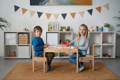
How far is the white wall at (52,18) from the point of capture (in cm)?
547

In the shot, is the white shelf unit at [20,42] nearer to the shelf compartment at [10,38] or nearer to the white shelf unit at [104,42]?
the shelf compartment at [10,38]

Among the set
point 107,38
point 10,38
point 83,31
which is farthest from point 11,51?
point 107,38

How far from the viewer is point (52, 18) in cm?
554

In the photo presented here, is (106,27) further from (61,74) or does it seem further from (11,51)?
(11,51)

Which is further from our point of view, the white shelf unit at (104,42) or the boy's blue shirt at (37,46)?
the white shelf unit at (104,42)

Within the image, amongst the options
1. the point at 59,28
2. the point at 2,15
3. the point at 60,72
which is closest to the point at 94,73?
the point at 60,72

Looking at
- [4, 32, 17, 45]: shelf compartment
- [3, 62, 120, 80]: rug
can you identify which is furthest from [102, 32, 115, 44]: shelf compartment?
[4, 32, 17, 45]: shelf compartment

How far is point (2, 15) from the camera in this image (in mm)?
5484

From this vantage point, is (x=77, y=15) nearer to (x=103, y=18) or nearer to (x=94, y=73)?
(x=103, y=18)

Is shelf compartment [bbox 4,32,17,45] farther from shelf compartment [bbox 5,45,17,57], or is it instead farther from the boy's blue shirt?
the boy's blue shirt

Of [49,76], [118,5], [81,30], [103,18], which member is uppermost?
[118,5]

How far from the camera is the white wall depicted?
5.47 m

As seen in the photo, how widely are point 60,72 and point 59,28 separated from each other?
6.68ft

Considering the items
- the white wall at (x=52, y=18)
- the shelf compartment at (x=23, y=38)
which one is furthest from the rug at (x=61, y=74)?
the white wall at (x=52, y=18)
